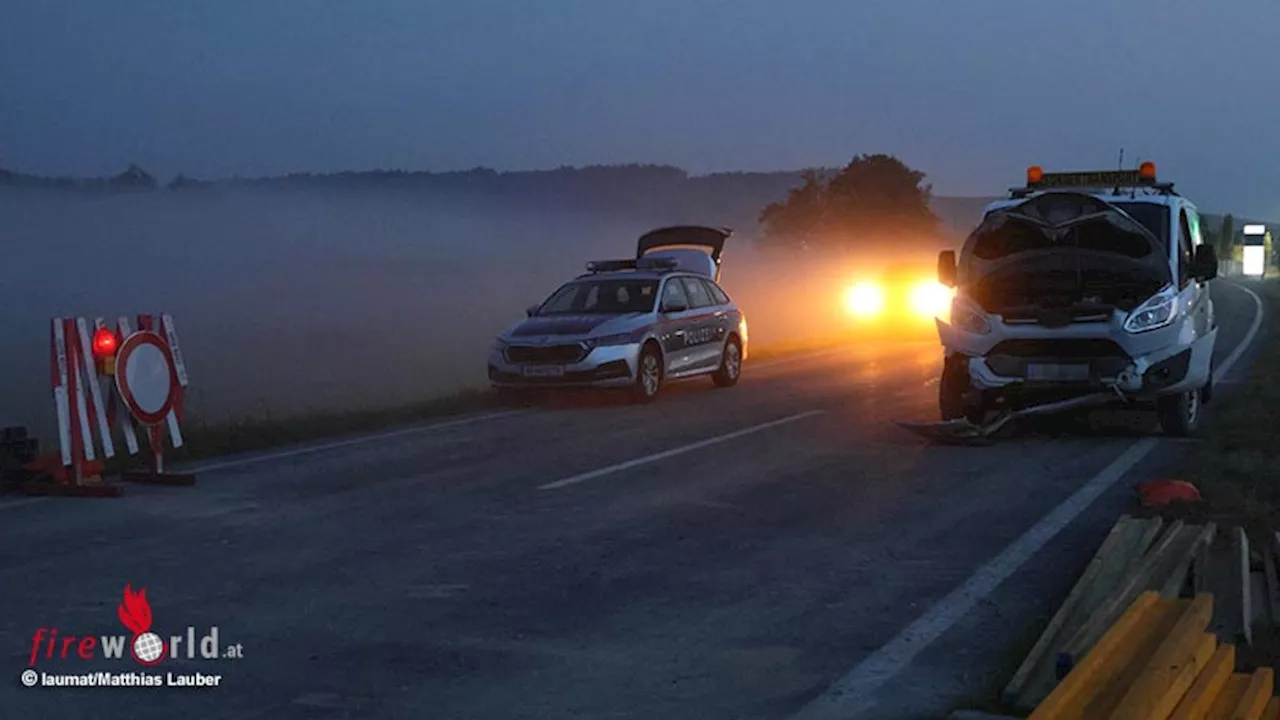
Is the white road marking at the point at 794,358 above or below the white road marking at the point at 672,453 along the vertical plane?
below

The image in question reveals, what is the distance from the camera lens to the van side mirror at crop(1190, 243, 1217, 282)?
13523 millimetres

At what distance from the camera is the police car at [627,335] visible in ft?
56.1

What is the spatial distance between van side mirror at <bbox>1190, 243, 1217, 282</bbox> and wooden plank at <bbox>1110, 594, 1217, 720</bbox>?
867 cm

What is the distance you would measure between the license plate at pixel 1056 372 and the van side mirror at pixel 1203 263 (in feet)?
5.63

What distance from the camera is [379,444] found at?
44.2 feet

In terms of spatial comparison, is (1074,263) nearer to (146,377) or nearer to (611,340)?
(611,340)

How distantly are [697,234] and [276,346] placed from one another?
1308 cm

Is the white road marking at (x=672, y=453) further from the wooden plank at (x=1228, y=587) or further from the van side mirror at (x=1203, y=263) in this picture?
the wooden plank at (x=1228, y=587)

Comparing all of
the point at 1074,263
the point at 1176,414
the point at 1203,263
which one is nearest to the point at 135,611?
the point at 1074,263

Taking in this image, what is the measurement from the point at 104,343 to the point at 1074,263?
337 inches

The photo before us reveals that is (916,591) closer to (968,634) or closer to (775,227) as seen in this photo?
(968,634)

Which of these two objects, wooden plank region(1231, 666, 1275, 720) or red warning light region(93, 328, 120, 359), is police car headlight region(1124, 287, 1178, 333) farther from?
red warning light region(93, 328, 120, 359)

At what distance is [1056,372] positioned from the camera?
13.0m

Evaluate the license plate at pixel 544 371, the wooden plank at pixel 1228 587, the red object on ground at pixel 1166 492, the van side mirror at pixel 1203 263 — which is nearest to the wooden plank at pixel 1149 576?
the wooden plank at pixel 1228 587
